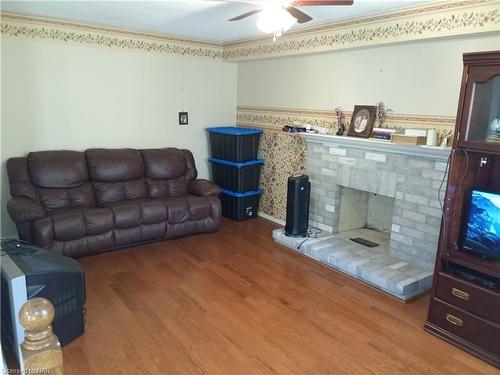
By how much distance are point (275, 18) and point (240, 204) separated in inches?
111

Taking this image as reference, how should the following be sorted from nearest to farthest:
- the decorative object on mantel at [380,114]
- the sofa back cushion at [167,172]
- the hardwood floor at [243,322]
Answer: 1. the hardwood floor at [243,322]
2. the decorative object on mantel at [380,114]
3. the sofa back cushion at [167,172]

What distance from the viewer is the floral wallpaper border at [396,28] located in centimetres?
277

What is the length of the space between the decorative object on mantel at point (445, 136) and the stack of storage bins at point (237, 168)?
240 centimetres

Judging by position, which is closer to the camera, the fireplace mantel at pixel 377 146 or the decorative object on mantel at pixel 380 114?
the fireplace mantel at pixel 377 146

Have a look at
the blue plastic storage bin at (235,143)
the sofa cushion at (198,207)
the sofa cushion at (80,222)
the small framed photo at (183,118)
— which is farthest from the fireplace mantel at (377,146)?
the sofa cushion at (80,222)

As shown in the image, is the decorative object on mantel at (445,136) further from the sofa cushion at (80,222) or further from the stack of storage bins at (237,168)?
the sofa cushion at (80,222)

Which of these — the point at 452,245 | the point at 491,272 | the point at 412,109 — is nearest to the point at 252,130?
the point at 412,109

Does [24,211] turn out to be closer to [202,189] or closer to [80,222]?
[80,222]

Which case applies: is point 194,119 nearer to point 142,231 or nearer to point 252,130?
point 252,130

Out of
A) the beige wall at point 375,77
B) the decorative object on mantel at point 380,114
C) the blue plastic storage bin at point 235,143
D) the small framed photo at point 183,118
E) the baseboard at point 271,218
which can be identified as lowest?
the baseboard at point 271,218

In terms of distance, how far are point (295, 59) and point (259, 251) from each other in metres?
2.34

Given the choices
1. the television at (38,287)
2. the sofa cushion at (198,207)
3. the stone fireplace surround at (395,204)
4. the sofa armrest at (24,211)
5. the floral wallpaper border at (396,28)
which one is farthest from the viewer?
Answer: the sofa cushion at (198,207)

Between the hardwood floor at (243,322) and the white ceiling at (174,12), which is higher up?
the white ceiling at (174,12)

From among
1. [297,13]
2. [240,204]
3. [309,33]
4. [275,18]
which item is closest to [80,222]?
[240,204]
